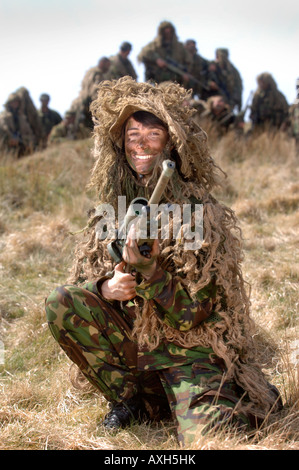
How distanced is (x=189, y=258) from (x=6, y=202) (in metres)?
4.47

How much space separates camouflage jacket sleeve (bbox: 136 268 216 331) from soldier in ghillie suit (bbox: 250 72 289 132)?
8365mm

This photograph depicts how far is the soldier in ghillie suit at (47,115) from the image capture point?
12.1 metres

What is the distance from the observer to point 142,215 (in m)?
2.34

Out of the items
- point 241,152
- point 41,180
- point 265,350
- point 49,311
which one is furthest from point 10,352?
point 241,152

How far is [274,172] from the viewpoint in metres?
7.63

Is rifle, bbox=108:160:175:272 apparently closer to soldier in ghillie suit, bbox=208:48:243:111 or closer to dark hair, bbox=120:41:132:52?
dark hair, bbox=120:41:132:52

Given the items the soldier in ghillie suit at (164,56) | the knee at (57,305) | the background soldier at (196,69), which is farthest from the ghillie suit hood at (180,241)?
the background soldier at (196,69)

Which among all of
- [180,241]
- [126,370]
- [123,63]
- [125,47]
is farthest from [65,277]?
[125,47]

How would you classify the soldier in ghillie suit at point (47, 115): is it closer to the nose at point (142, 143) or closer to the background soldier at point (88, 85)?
the background soldier at point (88, 85)

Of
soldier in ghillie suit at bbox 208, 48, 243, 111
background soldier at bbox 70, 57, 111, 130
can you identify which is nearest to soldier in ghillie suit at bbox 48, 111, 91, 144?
background soldier at bbox 70, 57, 111, 130

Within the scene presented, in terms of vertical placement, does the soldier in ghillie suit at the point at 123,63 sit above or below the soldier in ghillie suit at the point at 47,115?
above

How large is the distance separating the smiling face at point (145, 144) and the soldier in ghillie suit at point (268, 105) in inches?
311
